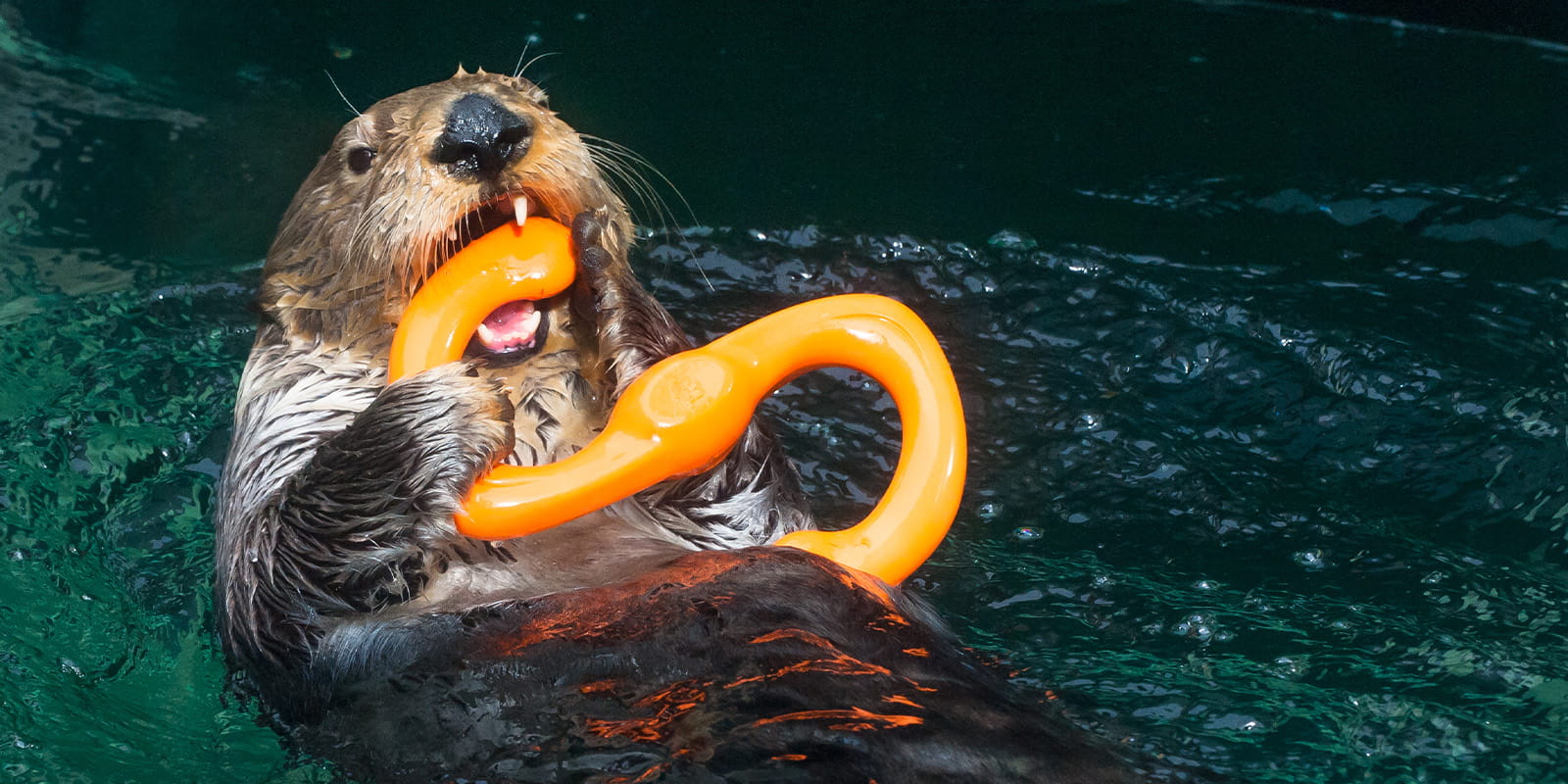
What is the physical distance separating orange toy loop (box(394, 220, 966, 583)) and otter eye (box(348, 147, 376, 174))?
1.89 feet

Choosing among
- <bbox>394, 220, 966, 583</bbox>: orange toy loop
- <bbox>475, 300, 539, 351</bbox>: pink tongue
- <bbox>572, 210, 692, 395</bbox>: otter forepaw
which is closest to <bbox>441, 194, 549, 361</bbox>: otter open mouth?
<bbox>475, 300, 539, 351</bbox>: pink tongue

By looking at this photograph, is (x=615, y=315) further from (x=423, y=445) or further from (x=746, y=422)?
(x=423, y=445)

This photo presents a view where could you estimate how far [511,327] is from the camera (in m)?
3.75

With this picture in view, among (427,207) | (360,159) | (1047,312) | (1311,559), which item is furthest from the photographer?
(1047,312)

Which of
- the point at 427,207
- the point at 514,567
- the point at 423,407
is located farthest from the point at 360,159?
Answer: the point at 514,567

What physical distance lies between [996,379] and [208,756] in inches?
111

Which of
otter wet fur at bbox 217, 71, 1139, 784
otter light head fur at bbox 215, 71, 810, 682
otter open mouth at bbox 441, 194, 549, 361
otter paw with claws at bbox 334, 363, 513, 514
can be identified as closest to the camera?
otter wet fur at bbox 217, 71, 1139, 784

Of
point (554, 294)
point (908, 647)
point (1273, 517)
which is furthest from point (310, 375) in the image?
point (1273, 517)

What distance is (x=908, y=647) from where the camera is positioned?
2.99 metres

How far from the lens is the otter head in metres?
3.32

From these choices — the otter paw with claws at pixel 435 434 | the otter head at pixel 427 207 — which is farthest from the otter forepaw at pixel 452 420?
the otter head at pixel 427 207

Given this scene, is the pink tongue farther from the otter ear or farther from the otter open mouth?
the otter ear

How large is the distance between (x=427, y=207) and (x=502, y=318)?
1.51ft

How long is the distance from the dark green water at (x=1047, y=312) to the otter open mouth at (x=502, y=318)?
3.65 ft
